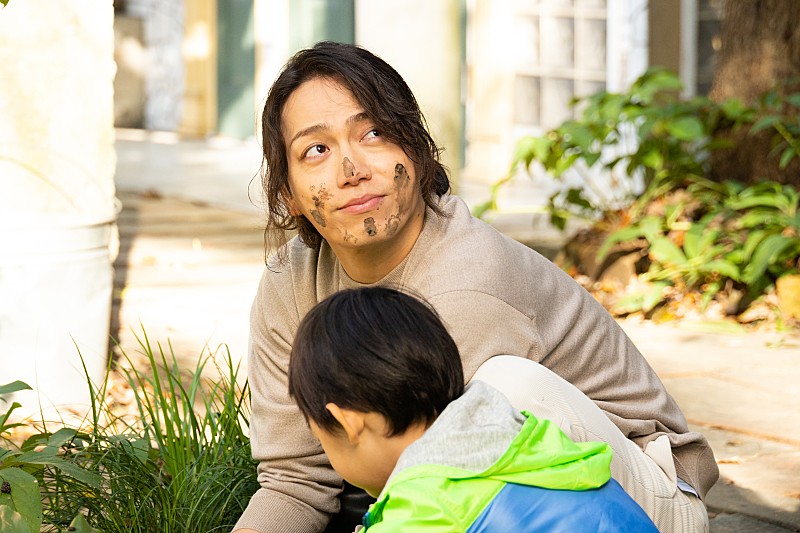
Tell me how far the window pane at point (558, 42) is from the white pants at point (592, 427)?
750cm

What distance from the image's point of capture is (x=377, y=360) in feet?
5.90

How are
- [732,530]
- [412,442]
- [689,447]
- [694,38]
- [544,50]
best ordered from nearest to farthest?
[412,442] → [689,447] → [732,530] → [694,38] → [544,50]

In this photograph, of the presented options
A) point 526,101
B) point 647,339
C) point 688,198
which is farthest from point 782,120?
A: point 526,101

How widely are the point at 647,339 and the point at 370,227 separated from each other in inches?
117

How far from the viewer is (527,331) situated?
2170mm

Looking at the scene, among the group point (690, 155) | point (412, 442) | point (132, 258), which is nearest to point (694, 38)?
point (690, 155)

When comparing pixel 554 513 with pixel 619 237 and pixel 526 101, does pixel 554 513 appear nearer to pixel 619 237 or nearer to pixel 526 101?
pixel 619 237

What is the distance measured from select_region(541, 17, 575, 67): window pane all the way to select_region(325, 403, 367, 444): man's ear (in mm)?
7882

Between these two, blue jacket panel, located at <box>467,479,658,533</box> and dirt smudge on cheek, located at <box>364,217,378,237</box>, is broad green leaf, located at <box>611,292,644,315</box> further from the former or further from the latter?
blue jacket panel, located at <box>467,479,658,533</box>

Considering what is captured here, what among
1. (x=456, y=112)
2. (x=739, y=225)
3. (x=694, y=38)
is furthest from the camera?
(x=694, y=38)

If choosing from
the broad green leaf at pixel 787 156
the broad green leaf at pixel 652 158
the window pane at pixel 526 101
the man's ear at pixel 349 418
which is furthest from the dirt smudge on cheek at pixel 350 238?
the window pane at pixel 526 101

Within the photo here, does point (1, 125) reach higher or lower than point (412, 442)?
higher

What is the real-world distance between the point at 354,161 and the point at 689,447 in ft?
2.84

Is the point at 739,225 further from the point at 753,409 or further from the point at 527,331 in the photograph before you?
the point at 527,331
